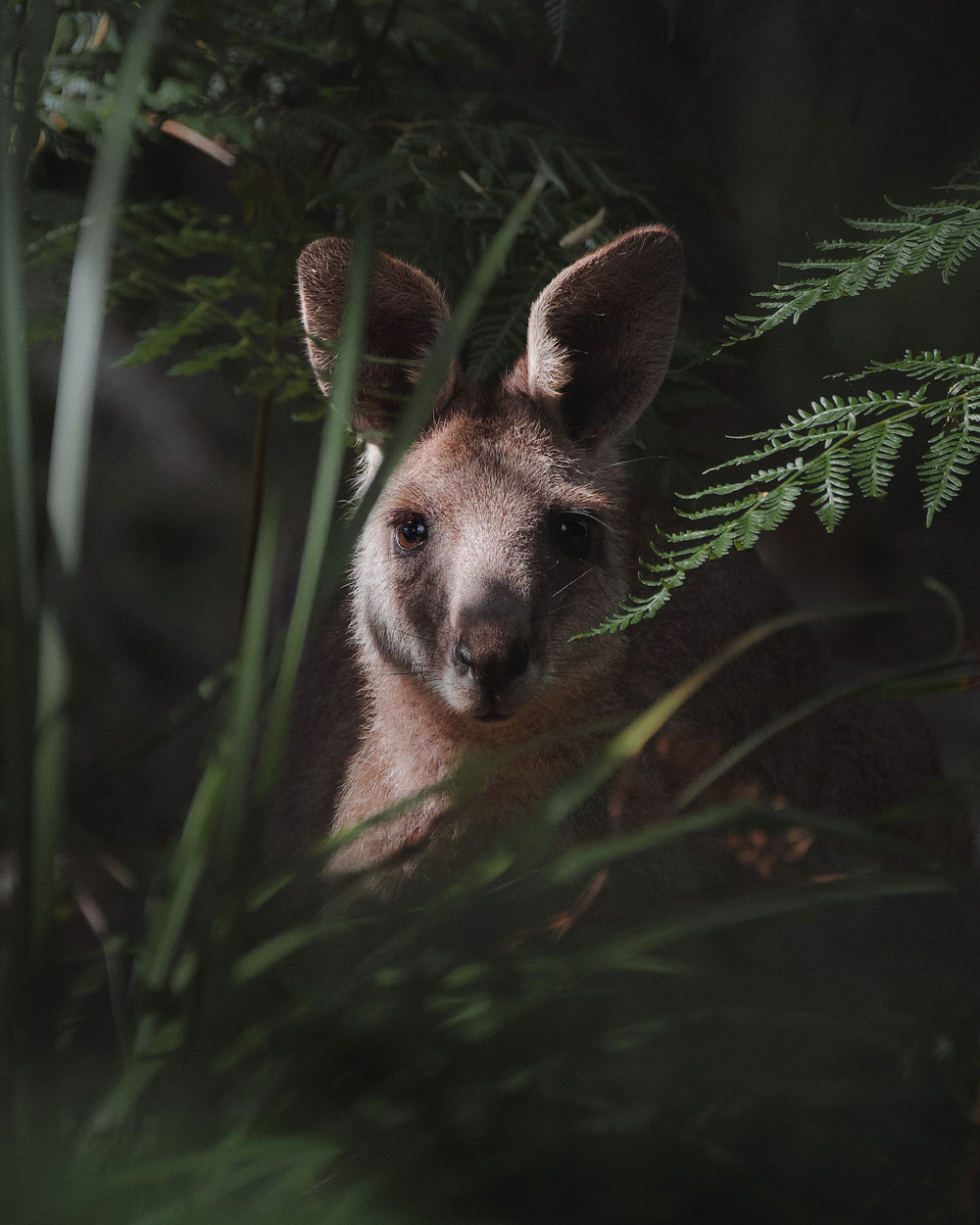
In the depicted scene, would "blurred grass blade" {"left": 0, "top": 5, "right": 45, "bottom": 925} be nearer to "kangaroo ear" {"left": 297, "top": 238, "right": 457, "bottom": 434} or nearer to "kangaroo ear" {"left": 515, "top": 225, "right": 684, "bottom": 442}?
"kangaroo ear" {"left": 297, "top": 238, "right": 457, "bottom": 434}

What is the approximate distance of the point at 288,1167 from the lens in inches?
46.3

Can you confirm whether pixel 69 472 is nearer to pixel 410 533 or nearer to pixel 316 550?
pixel 316 550

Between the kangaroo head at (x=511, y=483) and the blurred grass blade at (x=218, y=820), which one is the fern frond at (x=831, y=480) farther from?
the blurred grass blade at (x=218, y=820)

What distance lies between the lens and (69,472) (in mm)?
1296

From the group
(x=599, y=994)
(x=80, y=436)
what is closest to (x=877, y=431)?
(x=599, y=994)

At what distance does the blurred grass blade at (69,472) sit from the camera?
1243mm

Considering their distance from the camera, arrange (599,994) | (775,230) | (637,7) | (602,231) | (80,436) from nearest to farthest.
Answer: (80,436), (599,994), (602,231), (775,230), (637,7)

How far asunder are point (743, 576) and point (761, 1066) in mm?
1908

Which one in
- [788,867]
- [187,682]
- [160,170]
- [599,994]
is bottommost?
[187,682]

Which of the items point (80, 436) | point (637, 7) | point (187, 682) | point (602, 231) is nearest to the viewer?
point (80, 436)

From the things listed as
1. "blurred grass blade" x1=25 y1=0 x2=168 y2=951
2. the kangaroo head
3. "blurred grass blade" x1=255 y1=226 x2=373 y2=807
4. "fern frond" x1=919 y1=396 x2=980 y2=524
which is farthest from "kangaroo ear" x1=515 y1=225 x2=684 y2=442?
"blurred grass blade" x1=25 y1=0 x2=168 y2=951

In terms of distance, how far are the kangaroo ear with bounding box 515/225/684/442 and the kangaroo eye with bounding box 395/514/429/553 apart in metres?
0.40

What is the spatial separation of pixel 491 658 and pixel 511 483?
Result: 0.50m

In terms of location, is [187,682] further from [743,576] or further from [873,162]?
[873,162]
